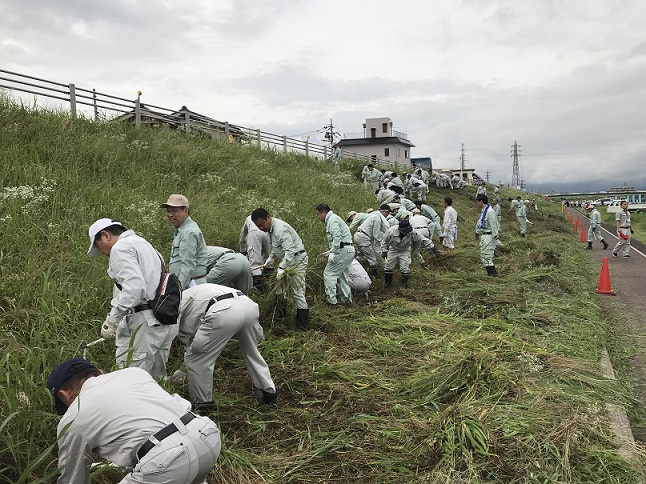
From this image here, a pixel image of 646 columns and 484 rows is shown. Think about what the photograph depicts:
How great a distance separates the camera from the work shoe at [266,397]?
12.4ft

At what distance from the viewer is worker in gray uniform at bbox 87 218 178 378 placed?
3006mm

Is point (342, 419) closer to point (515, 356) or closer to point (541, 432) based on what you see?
point (541, 432)

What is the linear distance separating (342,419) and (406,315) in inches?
113

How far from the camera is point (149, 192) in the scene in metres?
7.81

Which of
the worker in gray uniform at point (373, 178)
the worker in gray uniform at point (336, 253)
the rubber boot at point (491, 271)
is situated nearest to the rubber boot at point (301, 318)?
the worker in gray uniform at point (336, 253)

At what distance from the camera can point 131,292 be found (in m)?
2.99

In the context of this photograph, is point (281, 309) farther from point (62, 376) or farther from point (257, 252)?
point (62, 376)

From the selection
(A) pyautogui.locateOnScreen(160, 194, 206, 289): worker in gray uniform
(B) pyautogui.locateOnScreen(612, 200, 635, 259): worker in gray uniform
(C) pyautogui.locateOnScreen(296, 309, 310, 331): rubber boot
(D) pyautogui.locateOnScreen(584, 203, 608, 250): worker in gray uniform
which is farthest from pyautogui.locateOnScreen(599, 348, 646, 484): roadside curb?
(D) pyautogui.locateOnScreen(584, 203, 608, 250): worker in gray uniform

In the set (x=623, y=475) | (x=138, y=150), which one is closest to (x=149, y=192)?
(x=138, y=150)

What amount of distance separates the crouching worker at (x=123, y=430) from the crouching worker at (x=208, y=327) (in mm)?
1247

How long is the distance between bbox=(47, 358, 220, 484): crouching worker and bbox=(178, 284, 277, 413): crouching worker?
4.09 feet

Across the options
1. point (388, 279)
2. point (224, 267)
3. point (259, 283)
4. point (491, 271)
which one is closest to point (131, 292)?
point (224, 267)

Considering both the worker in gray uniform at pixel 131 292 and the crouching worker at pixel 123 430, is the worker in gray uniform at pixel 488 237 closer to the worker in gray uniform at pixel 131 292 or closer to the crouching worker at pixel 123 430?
the worker in gray uniform at pixel 131 292

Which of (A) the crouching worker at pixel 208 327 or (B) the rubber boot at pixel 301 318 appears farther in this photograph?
(B) the rubber boot at pixel 301 318
